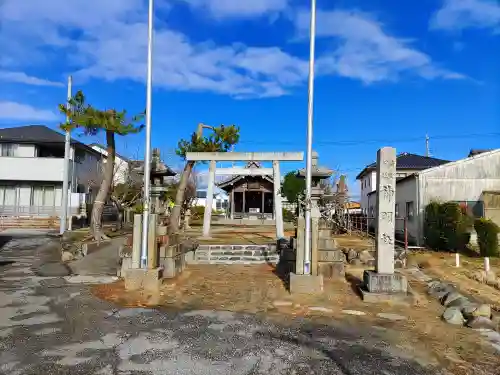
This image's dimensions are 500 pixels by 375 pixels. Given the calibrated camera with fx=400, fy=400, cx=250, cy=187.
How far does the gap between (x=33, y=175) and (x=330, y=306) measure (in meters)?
28.5

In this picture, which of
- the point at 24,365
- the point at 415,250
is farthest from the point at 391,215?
the point at 415,250

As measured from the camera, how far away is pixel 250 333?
5.91m

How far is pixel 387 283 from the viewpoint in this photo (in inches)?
326

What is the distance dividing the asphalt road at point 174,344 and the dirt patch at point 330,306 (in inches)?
16.8

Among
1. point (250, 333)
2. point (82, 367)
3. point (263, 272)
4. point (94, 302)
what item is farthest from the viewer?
point (263, 272)

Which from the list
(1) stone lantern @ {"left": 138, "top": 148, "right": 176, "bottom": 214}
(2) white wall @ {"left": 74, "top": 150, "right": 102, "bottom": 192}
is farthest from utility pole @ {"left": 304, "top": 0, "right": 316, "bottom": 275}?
(2) white wall @ {"left": 74, "top": 150, "right": 102, "bottom": 192}

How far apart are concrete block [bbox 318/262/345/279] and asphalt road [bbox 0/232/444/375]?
4368mm

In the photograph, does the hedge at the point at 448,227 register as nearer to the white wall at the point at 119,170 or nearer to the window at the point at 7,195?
the white wall at the point at 119,170

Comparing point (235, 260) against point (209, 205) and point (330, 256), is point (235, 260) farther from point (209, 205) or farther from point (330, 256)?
point (209, 205)

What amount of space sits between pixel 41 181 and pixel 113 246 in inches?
679

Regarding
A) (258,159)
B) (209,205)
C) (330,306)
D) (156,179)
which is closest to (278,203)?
(258,159)

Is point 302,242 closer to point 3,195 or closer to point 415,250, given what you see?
point 415,250

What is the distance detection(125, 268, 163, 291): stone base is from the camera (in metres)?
9.03

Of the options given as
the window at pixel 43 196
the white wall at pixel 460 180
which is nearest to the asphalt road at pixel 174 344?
the white wall at pixel 460 180
